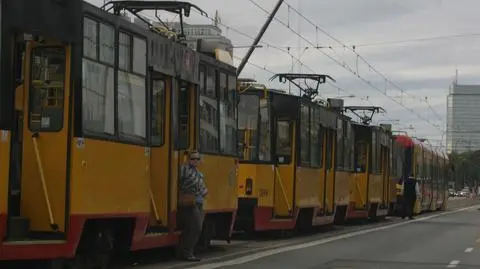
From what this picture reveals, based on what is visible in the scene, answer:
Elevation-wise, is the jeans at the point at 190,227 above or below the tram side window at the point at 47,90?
below

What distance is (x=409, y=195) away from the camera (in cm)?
3344

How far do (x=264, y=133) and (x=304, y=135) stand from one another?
1.66 m

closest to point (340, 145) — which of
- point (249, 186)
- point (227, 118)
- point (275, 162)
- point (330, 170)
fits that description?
point (330, 170)

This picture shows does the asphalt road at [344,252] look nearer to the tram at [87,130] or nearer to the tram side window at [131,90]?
the tram at [87,130]

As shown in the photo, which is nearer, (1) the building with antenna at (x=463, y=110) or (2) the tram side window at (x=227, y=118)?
(2) the tram side window at (x=227, y=118)

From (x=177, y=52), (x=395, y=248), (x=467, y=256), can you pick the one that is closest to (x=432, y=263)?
(x=467, y=256)

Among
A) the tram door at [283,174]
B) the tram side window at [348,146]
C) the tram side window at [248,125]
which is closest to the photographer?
the tram side window at [248,125]

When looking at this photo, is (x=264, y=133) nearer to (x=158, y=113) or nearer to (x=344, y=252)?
(x=344, y=252)

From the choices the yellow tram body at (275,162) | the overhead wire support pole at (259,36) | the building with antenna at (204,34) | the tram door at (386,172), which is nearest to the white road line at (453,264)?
the yellow tram body at (275,162)

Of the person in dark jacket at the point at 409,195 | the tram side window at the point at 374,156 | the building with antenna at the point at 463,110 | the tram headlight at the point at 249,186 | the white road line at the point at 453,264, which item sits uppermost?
the building with antenna at the point at 463,110

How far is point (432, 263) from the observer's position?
48.4ft

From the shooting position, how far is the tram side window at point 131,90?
1066 cm

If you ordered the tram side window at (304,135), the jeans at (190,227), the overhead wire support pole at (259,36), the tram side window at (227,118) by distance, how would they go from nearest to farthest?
the jeans at (190,227) < the tram side window at (227,118) < the tram side window at (304,135) < the overhead wire support pole at (259,36)

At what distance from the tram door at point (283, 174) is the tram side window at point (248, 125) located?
0.79 metres
